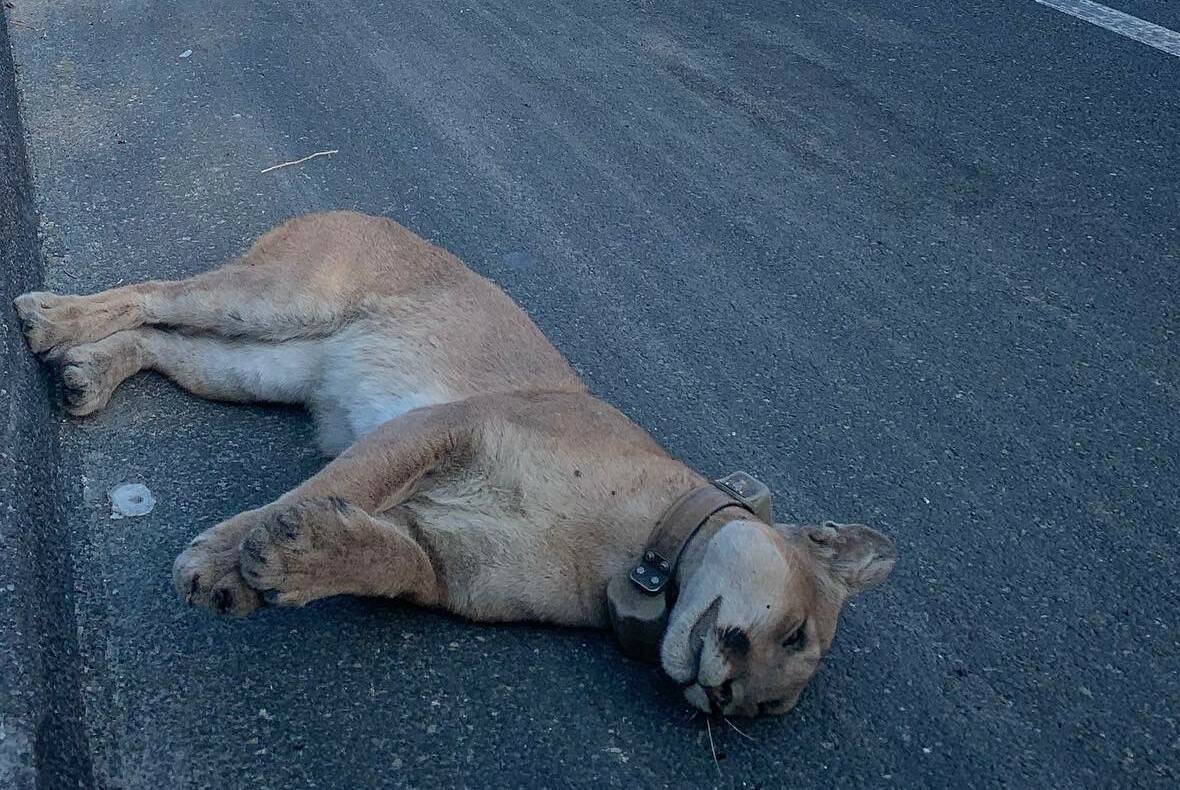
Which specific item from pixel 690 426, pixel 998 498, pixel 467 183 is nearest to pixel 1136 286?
pixel 998 498

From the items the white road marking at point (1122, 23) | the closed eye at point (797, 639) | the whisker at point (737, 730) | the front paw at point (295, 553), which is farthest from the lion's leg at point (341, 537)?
the white road marking at point (1122, 23)

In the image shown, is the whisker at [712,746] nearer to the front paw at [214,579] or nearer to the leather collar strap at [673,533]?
the leather collar strap at [673,533]

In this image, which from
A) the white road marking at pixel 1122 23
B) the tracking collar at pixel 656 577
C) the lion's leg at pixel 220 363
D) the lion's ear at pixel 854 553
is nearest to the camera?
the tracking collar at pixel 656 577

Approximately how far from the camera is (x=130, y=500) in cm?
351

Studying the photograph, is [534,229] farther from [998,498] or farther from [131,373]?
[998,498]

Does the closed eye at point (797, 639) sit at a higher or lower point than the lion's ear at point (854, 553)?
lower

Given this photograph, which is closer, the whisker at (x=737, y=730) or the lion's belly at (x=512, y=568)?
the whisker at (x=737, y=730)

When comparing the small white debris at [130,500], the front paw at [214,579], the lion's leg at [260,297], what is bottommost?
the small white debris at [130,500]

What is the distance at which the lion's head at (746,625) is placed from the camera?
294 cm

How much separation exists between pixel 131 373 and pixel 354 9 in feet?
14.2

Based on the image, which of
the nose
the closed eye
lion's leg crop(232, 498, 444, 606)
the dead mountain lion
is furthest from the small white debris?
the closed eye

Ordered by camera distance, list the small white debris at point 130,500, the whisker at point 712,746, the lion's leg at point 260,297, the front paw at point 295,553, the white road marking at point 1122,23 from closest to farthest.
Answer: the front paw at point 295,553
the whisker at point 712,746
the small white debris at point 130,500
the lion's leg at point 260,297
the white road marking at point 1122,23

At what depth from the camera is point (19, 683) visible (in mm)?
2625

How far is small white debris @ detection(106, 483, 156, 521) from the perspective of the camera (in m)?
3.46
